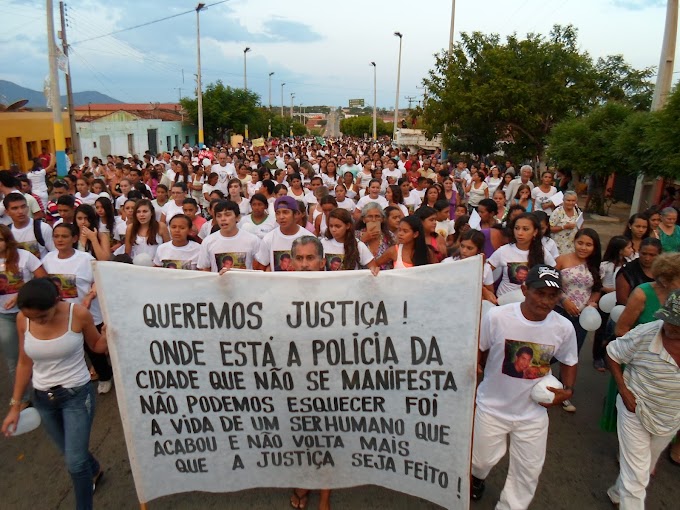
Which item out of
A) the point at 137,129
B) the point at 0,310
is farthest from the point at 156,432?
the point at 137,129

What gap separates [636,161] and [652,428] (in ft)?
36.0

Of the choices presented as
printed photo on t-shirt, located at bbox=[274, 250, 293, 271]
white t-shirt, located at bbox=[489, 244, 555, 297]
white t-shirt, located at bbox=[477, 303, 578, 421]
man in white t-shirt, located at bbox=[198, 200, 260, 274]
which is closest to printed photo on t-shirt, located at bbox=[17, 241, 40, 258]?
man in white t-shirt, located at bbox=[198, 200, 260, 274]

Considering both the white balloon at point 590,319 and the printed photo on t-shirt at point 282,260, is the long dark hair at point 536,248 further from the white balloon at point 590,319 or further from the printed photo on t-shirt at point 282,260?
the printed photo on t-shirt at point 282,260

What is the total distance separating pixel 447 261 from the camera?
4.48 metres

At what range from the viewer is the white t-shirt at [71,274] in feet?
14.7

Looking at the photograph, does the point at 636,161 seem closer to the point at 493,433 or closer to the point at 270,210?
the point at 270,210

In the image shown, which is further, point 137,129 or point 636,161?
point 137,129

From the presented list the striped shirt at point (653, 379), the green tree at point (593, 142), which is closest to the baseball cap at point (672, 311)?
the striped shirt at point (653, 379)

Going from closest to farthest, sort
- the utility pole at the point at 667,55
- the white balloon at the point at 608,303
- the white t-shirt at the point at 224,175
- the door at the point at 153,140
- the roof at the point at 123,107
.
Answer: the white balloon at the point at 608,303, the white t-shirt at the point at 224,175, the utility pole at the point at 667,55, the door at the point at 153,140, the roof at the point at 123,107

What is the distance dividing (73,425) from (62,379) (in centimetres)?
28

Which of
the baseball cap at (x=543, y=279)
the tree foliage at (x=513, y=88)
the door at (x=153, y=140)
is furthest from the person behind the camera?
the door at (x=153, y=140)

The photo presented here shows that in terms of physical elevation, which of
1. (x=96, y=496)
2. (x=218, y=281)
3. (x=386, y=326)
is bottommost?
(x=96, y=496)

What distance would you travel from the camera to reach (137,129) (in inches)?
1598

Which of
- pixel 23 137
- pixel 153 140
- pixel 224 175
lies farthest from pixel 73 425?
pixel 153 140
